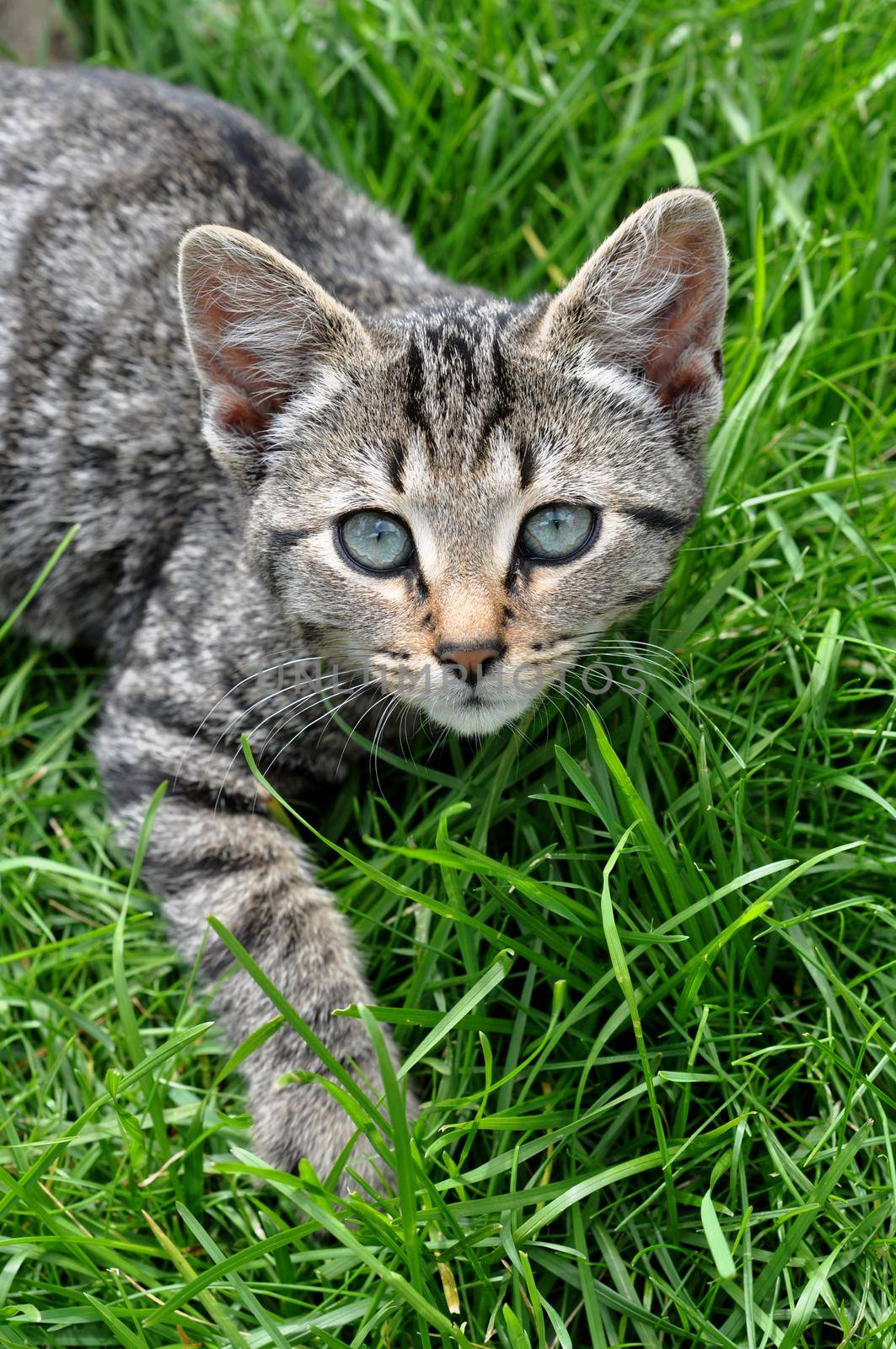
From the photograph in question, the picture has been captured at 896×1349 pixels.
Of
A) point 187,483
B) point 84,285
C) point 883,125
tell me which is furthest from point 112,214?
point 883,125

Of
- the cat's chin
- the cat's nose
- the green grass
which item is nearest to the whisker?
the green grass

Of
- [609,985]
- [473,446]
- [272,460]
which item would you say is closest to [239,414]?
[272,460]

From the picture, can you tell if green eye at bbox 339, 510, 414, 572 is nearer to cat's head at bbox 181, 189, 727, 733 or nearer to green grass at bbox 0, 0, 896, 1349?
cat's head at bbox 181, 189, 727, 733

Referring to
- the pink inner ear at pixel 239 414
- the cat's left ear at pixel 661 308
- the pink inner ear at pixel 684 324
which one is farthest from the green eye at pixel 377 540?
the pink inner ear at pixel 684 324

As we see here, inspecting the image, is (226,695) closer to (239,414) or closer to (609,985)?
(239,414)

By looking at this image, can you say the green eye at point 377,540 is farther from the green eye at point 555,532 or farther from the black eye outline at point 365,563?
the green eye at point 555,532

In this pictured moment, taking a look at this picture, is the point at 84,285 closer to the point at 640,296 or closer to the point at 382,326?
the point at 382,326
